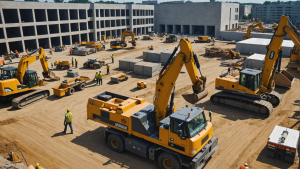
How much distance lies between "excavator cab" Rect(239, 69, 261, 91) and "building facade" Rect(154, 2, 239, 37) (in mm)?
50555

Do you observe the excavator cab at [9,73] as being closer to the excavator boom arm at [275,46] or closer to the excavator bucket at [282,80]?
the excavator boom arm at [275,46]

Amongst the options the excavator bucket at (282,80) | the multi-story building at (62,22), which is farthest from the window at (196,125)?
the multi-story building at (62,22)

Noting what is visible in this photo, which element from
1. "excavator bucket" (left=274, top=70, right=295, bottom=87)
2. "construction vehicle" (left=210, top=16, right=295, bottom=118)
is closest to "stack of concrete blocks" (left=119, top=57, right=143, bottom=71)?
"construction vehicle" (left=210, top=16, right=295, bottom=118)

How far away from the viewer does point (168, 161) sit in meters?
11.8

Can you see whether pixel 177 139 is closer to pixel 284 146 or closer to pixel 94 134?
pixel 284 146

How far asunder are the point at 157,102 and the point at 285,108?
12.7 metres

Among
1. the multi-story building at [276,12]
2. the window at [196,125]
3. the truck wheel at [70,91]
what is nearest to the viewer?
the window at [196,125]

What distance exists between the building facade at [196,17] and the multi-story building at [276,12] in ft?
284

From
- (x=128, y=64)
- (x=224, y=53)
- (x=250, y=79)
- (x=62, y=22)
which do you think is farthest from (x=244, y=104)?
(x=62, y=22)

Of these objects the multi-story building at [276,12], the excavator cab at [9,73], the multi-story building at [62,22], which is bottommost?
the excavator cab at [9,73]

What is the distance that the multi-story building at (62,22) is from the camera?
153ft

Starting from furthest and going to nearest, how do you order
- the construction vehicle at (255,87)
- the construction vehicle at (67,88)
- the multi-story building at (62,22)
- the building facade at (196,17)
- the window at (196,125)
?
the building facade at (196,17) → the multi-story building at (62,22) → the construction vehicle at (67,88) → the construction vehicle at (255,87) → the window at (196,125)

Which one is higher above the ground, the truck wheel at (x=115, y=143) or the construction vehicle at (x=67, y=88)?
the construction vehicle at (x=67, y=88)

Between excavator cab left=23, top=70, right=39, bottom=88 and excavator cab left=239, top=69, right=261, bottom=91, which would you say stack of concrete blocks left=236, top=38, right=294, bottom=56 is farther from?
excavator cab left=23, top=70, right=39, bottom=88
